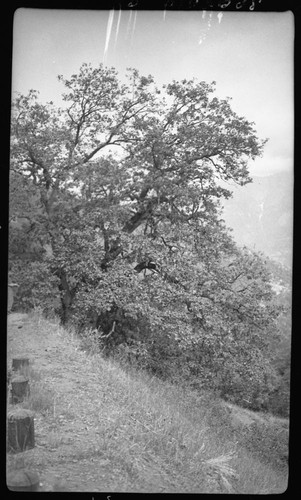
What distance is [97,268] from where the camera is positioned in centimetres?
613

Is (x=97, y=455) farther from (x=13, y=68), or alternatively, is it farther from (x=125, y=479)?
(x=13, y=68)

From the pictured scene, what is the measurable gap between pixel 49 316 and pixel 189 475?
10.6ft

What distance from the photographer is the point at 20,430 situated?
3.34m

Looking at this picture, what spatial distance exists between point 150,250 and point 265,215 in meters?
2.21

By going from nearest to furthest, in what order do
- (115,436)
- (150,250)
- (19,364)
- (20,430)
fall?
(20,430) < (115,436) < (19,364) < (150,250)

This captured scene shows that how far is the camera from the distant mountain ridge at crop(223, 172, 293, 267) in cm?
409

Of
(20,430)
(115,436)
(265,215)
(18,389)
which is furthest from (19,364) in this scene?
(265,215)

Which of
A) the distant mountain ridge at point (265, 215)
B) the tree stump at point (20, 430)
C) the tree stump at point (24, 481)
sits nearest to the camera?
the tree stump at point (24, 481)

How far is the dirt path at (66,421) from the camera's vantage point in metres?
3.36

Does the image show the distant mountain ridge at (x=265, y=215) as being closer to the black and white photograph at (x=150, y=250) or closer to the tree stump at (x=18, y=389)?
the black and white photograph at (x=150, y=250)

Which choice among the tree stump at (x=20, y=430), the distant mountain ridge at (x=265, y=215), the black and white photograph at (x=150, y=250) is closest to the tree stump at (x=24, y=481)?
the black and white photograph at (x=150, y=250)

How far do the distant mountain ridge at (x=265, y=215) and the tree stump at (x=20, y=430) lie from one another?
292cm

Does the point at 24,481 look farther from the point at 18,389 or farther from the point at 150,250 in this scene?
the point at 150,250

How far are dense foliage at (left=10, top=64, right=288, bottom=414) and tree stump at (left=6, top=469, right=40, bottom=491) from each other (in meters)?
2.17
